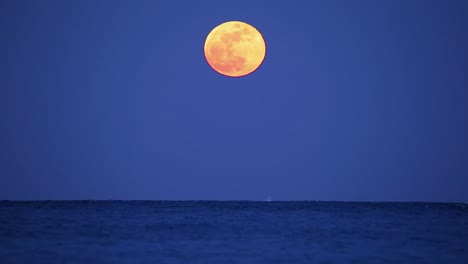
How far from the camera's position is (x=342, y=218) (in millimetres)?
14422

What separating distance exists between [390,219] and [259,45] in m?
6.64

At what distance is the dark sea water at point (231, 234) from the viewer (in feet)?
27.8

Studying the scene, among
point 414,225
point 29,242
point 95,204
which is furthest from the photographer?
point 95,204

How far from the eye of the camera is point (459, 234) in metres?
11.2

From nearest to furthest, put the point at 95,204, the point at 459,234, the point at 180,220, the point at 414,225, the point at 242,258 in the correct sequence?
the point at 242,258, the point at 459,234, the point at 414,225, the point at 180,220, the point at 95,204

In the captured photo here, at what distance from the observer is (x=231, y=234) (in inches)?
429

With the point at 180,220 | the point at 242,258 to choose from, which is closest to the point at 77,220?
the point at 180,220

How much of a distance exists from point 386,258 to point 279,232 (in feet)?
10.8

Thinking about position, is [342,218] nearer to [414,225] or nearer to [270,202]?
[414,225]

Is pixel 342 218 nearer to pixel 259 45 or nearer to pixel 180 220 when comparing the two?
pixel 180 220

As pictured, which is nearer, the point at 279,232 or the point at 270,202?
the point at 279,232

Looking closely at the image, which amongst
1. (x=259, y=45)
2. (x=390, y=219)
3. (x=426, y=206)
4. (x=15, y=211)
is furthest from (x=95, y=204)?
(x=426, y=206)

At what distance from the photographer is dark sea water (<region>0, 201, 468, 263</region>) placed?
334 inches

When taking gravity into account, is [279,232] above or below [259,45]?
below
